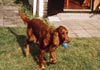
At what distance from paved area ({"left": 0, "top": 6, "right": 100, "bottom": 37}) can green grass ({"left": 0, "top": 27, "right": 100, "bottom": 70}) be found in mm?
891

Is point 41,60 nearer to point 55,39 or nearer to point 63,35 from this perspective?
point 55,39

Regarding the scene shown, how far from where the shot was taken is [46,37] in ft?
20.6

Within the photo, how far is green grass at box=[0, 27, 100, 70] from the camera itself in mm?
6832

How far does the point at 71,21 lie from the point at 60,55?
383 centimetres

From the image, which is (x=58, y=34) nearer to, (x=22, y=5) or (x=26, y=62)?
(x=26, y=62)

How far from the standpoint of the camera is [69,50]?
7.84m

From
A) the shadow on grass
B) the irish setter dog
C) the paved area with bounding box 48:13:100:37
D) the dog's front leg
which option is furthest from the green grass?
the paved area with bounding box 48:13:100:37

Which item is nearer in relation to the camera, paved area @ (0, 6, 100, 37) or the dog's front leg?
the dog's front leg

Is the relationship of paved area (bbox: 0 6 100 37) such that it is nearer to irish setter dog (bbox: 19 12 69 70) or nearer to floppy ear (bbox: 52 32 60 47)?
irish setter dog (bbox: 19 12 69 70)

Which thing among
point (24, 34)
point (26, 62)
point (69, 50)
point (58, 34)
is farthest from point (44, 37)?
point (24, 34)

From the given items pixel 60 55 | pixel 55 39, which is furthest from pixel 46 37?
pixel 60 55

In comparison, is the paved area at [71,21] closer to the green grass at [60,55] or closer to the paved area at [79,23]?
A: the paved area at [79,23]

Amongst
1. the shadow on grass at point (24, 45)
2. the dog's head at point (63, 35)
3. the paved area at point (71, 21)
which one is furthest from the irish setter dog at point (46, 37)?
the paved area at point (71, 21)

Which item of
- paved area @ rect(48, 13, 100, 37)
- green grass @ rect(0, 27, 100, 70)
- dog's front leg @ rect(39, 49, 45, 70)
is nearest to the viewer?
dog's front leg @ rect(39, 49, 45, 70)
